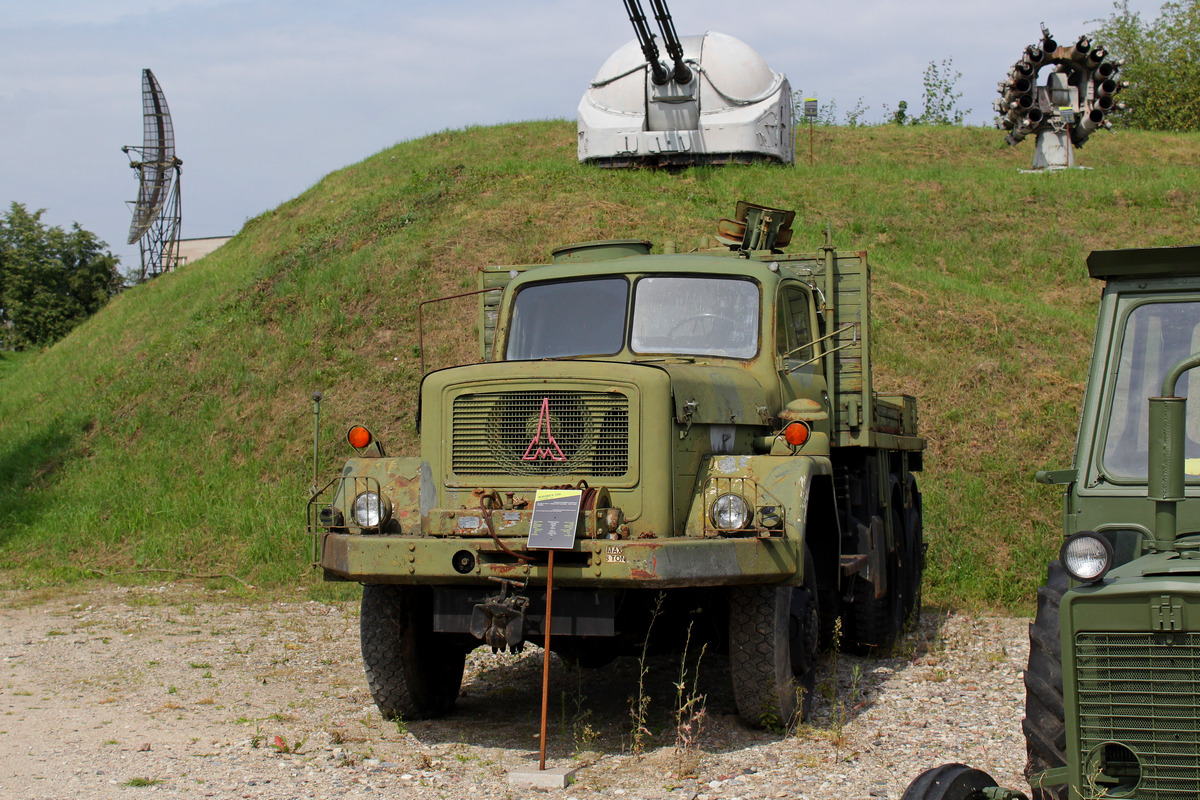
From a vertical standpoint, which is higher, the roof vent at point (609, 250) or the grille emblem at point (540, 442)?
the roof vent at point (609, 250)

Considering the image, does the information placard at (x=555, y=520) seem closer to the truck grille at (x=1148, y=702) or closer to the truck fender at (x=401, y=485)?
the truck fender at (x=401, y=485)

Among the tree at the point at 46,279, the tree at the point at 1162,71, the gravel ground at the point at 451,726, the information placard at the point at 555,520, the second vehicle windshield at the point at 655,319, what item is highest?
the tree at the point at 1162,71

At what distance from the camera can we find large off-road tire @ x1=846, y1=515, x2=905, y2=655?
871 centimetres

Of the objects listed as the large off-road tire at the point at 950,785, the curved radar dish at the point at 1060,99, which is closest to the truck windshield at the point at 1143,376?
the large off-road tire at the point at 950,785

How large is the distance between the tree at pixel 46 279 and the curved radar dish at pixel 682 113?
2550 cm

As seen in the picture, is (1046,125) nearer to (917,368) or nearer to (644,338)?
(917,368)

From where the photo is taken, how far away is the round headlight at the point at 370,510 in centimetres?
618

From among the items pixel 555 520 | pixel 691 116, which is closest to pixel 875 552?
pixel 555 520

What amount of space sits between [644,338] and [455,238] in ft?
47.0

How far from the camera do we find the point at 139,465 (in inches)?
622

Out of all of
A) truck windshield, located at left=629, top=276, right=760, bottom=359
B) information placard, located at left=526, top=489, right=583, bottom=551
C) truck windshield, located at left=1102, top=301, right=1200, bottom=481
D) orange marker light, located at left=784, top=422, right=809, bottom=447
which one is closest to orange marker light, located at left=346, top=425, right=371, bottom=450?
information placard, located at left=526, top=489, right=583, bottom=551

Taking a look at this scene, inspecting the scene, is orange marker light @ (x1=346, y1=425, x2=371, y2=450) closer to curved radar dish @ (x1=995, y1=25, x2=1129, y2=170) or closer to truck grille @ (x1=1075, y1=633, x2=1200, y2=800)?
truck grille @ (x1=1075, y1=633, x2=1200, y2=800)

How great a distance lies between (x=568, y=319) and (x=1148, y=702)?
4.75m

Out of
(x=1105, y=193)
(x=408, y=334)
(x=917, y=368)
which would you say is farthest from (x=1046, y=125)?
(x=408, y=334)
